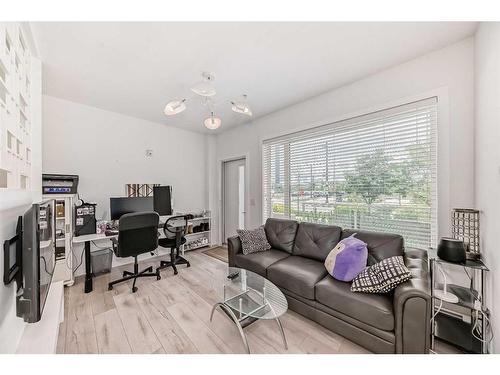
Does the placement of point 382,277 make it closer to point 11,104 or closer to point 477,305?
point 477,305

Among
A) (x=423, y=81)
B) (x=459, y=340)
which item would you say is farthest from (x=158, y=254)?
(x=423, y=81)

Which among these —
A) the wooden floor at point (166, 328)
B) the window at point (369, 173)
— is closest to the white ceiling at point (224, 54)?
the window at point (369, 173)

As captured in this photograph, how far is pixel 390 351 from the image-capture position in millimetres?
1404

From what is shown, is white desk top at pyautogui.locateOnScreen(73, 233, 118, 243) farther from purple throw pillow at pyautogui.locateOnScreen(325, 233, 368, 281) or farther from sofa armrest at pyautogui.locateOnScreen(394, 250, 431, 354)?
sofa armrest at pyautogui.locateOnScreen(394, 250, 431, 354)

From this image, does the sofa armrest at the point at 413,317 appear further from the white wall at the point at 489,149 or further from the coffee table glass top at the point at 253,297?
the coffee table glass top at the point at 253,297

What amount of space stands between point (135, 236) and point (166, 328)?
4.08ft

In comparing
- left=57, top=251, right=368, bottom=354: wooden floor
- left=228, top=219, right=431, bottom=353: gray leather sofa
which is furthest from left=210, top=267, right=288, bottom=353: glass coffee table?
left=228, top=219, right=431, bottom=353: gray leather sofa

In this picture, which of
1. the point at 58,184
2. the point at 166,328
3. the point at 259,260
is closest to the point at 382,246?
the point at 259,260

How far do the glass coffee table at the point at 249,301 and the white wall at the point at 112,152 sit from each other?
8.45ft

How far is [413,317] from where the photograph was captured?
134 cm

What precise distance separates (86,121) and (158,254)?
2541mm

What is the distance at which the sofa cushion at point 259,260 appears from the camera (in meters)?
2.33

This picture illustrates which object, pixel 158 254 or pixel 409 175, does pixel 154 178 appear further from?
pixel 409 175

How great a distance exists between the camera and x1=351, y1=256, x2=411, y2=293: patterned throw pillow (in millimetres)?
1510
